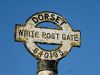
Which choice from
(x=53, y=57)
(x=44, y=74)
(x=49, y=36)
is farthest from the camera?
(x=49, y=36)

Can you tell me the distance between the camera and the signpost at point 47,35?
14.8 feet

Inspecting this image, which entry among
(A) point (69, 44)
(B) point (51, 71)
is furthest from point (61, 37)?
(B) point (51, 71)

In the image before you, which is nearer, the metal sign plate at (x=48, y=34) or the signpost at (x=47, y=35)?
the signpost at (x=47, y=35)

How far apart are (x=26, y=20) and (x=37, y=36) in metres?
0.35

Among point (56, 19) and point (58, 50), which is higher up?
point (56, 19)

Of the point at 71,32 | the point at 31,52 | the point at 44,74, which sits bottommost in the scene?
the point at 44,74

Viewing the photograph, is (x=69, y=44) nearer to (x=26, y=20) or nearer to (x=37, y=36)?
(x=37, y=36)

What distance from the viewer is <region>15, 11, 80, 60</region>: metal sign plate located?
464cm

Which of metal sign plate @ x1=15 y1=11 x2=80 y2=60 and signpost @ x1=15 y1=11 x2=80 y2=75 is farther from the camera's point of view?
metal sign plate @ x1=15 y1=11 x2=80 y2=60

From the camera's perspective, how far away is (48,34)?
188 inches

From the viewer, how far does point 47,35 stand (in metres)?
4.77

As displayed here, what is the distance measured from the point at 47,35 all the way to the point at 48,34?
27 mm

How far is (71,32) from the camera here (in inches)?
191

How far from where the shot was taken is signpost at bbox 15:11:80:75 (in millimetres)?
4504
